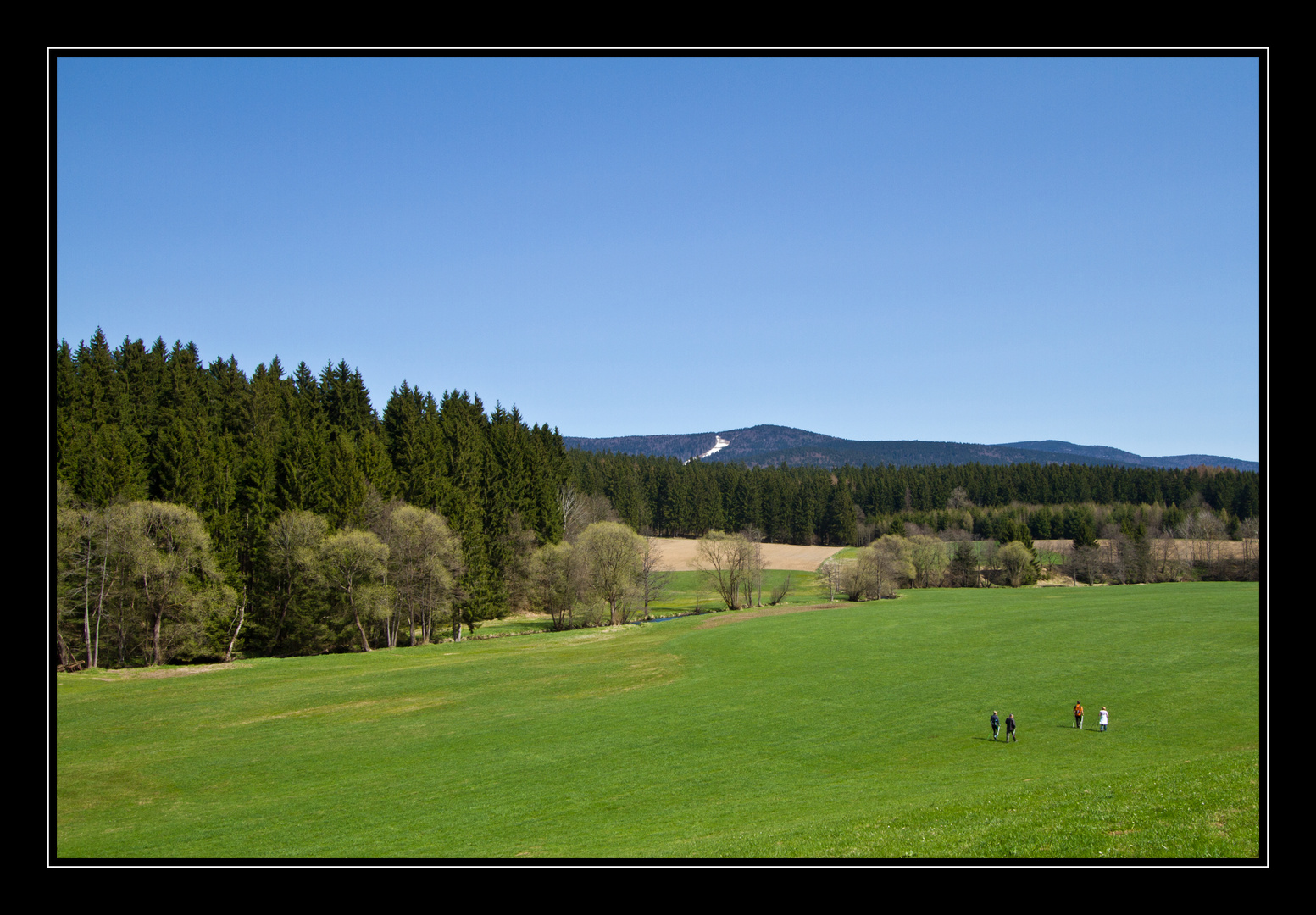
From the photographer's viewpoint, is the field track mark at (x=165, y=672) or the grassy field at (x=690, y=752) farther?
the field track mark at (x=165, y=672)

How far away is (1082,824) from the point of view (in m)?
17.0

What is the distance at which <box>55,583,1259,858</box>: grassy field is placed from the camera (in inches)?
779

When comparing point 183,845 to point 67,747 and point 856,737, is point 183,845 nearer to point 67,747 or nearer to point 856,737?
point 67,747

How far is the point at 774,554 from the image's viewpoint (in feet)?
547

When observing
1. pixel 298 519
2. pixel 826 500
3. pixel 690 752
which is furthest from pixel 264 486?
pixel 826 500

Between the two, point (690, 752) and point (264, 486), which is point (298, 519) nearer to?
point (264, 486)

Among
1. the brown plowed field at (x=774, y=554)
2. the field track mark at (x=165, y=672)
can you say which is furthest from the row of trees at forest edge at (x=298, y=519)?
the brown plowed field at (x=774, y=554)

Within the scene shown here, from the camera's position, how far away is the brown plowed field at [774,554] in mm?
152250

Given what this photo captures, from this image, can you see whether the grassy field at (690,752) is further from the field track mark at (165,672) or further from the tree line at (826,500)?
the tree line at (826,500)

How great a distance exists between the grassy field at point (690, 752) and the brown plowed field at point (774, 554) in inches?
3402

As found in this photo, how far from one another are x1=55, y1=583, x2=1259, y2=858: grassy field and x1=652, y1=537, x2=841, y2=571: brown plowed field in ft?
284

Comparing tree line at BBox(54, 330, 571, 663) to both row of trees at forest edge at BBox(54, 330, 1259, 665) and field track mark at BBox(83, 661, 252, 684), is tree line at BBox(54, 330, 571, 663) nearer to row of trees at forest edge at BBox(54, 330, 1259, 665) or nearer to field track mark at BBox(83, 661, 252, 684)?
row of trees at forest edge at BBox(54, 330, 1259, 665)
